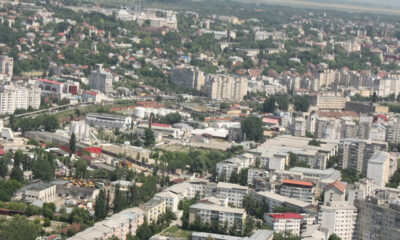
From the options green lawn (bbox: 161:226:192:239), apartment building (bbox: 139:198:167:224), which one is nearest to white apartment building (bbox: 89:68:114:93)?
apartment building (bbox: 139:198:167:224)

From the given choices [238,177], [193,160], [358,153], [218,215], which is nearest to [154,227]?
[218,215]

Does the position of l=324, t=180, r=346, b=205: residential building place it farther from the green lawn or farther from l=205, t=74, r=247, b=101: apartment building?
l=205, t=74, r=247, b=101: apartment building

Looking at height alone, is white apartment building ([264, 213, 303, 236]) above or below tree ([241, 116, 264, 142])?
below

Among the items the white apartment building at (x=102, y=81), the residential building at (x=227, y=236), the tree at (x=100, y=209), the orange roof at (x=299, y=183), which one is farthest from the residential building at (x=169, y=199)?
the white apartment building at (x=102, y=81)

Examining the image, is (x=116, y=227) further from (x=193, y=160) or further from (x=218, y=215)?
(x=193, y=160)

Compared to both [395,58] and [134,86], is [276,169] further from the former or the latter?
[395,58]
